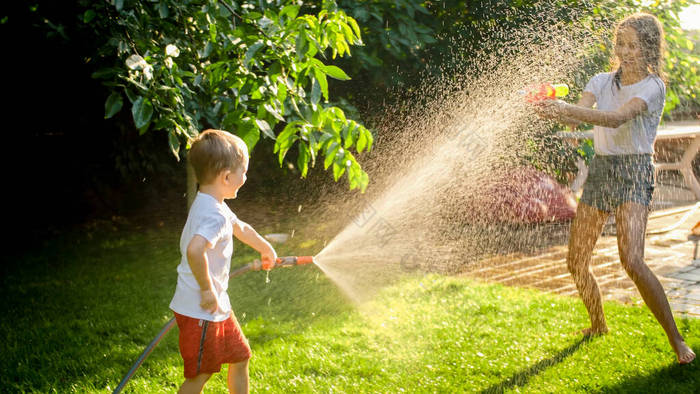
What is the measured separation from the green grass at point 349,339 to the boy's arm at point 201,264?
36.9 inches

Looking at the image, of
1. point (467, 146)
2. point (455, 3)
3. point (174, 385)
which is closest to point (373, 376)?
point (174, 385)

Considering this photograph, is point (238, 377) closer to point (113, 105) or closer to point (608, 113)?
point (113, 105)

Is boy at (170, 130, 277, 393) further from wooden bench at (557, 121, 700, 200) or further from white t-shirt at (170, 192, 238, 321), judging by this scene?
wooden bench at (557, 121, 700, 200)

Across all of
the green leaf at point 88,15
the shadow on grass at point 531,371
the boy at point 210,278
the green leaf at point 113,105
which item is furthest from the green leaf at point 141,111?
the shadow on grass at point 531,371

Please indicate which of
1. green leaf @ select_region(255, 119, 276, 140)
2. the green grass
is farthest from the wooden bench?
green leaf @ select_region(255, 119, 276, 140)

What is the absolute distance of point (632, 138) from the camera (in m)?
3.15

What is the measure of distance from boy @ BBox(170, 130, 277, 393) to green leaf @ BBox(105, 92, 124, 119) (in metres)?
0.49

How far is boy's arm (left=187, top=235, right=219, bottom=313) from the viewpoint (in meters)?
2.12

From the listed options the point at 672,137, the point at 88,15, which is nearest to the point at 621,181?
the point at 88,15

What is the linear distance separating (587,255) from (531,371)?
741 mm

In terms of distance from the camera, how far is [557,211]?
8.20m

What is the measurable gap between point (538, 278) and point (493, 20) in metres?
3.01

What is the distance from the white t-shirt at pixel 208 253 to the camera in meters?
2.17

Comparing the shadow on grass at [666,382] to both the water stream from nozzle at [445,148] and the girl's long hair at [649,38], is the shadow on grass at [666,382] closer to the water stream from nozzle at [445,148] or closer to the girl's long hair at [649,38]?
the girl's long hair at [649,38]
